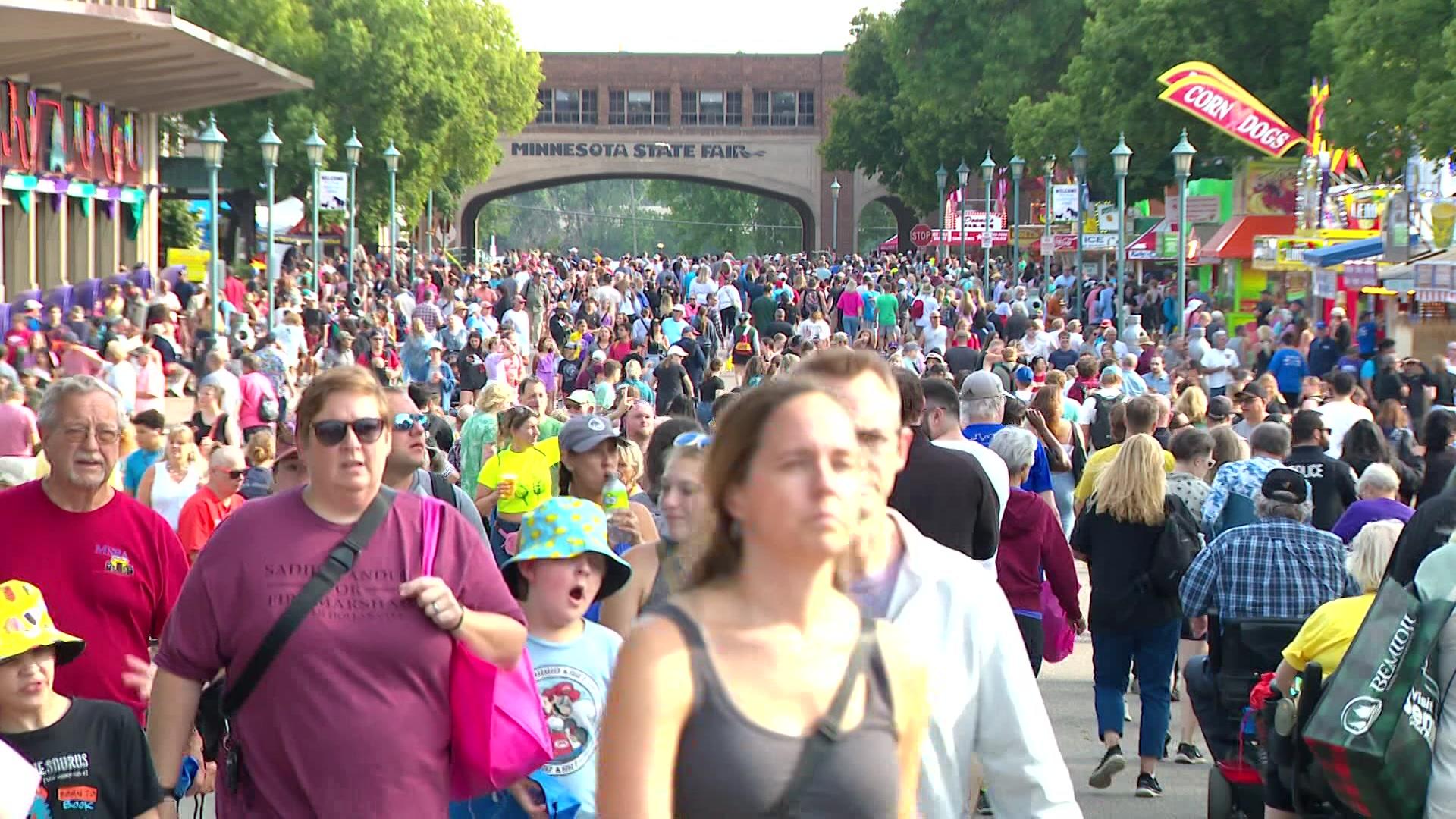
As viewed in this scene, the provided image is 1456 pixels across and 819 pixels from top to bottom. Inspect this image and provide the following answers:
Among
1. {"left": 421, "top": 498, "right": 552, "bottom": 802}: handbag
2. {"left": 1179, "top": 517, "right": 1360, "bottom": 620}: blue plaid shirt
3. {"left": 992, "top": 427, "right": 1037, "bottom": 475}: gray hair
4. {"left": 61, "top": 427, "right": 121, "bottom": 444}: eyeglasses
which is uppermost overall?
{"left": 61, "top": 427, "right": 121, "bottom": 444}: eyeglasses

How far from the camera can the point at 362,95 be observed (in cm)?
5912

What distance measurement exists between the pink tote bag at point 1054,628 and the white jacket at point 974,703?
17.7 ft

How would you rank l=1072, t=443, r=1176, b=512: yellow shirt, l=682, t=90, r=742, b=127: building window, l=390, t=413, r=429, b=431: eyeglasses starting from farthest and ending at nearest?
l=682, t=90, r=742, b=127: building window → l=1072, t=443, r=1176, b=512: yellow shirt → l=390, t=413, r=429, b=431: eyeglasses

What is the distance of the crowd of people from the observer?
282 cm

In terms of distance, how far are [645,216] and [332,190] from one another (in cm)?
10147

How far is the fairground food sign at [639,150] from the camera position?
8944 centimetres

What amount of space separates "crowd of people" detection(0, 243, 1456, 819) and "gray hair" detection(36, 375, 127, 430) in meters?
0.02

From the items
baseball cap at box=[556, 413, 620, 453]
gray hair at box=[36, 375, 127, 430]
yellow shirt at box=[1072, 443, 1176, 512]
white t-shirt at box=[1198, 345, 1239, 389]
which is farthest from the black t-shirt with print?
white t-shirt at box=[1198, 345, 1239, 389]

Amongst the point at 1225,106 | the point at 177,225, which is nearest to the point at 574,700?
the point at 1225,106

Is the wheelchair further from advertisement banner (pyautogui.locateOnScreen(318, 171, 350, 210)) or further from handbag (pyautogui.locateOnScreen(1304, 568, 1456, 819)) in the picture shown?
advertisement banner (pyautogui.locateOnScreen(318, 171, 350, 210))

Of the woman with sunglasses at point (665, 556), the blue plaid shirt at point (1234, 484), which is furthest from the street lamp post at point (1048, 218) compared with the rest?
the woman with sunglasses at point (665, 556)

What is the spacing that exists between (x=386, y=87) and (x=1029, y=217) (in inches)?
1193

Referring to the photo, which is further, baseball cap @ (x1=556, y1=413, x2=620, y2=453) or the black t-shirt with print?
baseball cap @ (x1=556, y1=413, x2=620, y2=453)

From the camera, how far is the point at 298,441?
15.9ft
